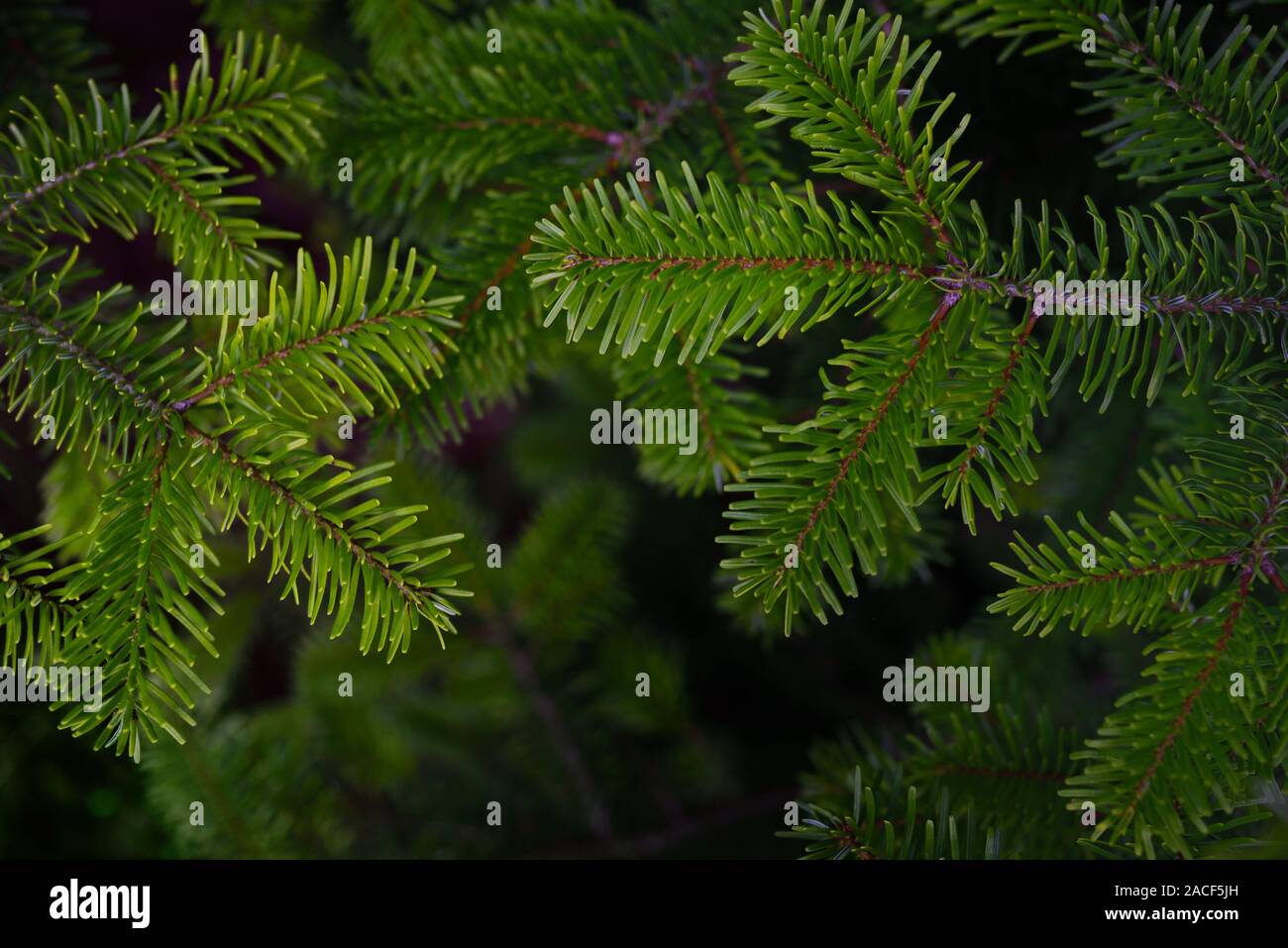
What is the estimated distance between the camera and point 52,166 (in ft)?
1.82

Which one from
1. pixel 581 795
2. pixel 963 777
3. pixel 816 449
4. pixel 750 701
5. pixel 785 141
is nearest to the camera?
pixel 816 449

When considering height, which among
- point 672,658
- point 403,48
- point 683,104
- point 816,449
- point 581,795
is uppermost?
point 403,48

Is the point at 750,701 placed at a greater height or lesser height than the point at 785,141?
lesser

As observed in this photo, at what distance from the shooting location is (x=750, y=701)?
125cm

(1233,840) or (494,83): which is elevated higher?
(494,83)

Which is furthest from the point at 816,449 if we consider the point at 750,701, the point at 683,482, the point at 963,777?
the point at 750,701

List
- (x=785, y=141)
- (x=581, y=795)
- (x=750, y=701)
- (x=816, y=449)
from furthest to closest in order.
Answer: (x=750, y=701) < (x=581, y=795) < (x=785, y=141) < (x=816, y=449)

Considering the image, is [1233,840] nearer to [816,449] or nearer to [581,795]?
[816,449]

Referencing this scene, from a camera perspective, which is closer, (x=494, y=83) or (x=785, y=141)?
(x=494, y=83)

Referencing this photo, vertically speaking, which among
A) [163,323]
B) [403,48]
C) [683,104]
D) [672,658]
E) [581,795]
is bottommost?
[581,795]

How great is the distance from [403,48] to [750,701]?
3.03ft
